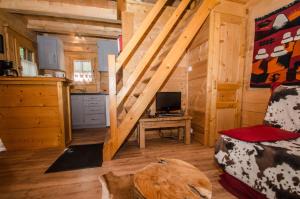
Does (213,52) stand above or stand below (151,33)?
below

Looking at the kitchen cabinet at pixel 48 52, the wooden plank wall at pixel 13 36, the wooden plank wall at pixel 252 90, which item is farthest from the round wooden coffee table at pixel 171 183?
the kitchen cabinet at pixel 48 52

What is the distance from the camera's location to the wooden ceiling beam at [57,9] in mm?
2803

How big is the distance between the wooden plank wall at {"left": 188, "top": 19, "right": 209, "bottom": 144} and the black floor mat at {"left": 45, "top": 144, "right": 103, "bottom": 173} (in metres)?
1.85

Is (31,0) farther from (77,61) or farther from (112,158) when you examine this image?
(112,158)

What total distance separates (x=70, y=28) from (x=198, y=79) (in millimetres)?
3466

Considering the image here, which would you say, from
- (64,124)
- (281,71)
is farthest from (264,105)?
(64,124)

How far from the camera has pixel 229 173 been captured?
1522mm

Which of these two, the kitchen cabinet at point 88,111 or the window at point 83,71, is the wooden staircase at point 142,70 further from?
the window at point 83,71

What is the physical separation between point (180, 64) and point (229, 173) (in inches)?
90.3

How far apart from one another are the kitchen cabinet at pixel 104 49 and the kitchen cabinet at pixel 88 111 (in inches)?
38.4

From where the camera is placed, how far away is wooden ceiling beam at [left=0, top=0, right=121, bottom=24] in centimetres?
280

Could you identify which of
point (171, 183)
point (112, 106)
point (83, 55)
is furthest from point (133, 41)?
point (83, 55)

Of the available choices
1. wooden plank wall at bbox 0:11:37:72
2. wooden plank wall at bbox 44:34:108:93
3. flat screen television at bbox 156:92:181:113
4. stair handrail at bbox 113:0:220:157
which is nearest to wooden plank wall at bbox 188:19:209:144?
stair handrail at bbox 113:0:220:157

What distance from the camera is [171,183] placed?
841mm
